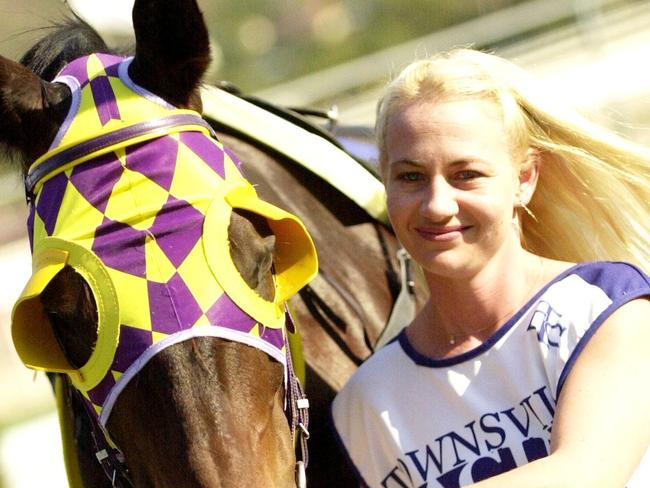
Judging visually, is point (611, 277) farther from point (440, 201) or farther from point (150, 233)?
point (150, 233)

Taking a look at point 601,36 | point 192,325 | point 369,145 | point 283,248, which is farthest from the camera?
point 601,36

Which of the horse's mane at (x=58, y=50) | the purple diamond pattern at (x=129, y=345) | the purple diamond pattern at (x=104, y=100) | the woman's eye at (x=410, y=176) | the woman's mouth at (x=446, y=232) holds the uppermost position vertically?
the horse's mane at (x=58, y=50)

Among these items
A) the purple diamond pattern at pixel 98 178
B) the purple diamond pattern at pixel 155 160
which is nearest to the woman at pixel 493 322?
the purple diamond pattern at pixel 155 160

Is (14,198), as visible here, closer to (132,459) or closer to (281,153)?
(281,153)

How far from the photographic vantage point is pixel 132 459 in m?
2.21

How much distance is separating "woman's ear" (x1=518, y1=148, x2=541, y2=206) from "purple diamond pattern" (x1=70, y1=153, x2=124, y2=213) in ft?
2.91

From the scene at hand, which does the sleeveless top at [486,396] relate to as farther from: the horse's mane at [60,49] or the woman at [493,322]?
the horse's mane at [60,49]

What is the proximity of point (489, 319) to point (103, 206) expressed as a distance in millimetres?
861

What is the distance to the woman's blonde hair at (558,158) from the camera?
98.5 inches

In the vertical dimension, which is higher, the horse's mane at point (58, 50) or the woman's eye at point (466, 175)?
the horse's mane at point (58, 50)

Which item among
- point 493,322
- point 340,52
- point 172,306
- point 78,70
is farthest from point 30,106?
point 340,52

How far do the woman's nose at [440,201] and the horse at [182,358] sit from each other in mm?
291

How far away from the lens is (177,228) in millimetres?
2182

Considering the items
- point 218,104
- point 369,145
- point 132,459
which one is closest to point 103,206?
point 132,459
